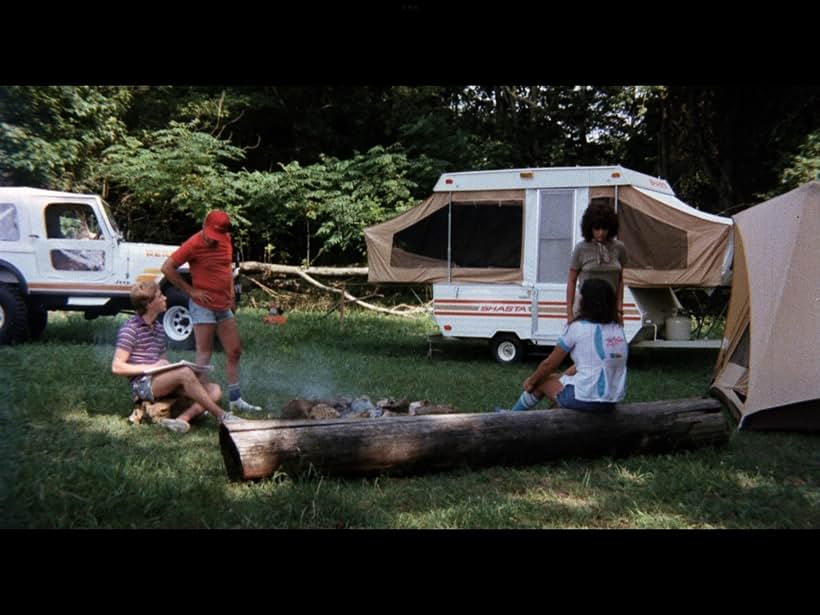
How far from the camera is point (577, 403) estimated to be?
3.85 meters

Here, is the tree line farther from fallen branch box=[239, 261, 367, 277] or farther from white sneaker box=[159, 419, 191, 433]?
white sneaker box=[159, 419, 191, 433]

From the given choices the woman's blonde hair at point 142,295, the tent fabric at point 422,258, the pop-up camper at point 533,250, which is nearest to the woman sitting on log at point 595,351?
the woman's blonde hair at point 142,295

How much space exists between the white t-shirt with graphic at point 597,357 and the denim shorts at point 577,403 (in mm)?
24

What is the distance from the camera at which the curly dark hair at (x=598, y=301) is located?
12.1 ft

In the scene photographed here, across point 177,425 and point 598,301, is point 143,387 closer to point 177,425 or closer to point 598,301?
point 177,425

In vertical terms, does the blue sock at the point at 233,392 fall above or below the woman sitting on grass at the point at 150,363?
below

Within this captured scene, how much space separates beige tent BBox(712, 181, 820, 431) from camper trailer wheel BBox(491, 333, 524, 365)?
2890 mm

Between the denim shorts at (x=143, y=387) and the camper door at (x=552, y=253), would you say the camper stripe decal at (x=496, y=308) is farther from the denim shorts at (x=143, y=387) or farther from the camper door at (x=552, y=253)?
the denim shorts at (x=143, y=387)

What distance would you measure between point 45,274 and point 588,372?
6.69 m

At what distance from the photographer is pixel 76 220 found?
27.0ft

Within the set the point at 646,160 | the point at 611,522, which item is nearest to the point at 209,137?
the point at 646,160

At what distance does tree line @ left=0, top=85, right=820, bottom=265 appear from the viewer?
1155cm

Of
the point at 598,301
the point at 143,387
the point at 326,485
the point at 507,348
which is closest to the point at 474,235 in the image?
the point at 507,348
